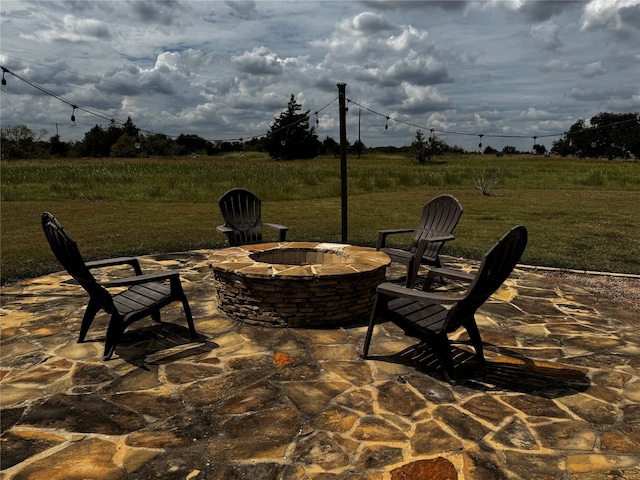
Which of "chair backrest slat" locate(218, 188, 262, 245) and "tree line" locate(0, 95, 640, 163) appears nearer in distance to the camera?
"chair backrest slat" locate(218, 188, 262, 245)

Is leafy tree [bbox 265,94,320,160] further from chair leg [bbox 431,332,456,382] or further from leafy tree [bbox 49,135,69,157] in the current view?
chair leg [bbox 431,332,456,382]

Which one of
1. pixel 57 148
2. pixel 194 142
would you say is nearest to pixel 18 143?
pixel 57 148

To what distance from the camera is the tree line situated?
48688 mm

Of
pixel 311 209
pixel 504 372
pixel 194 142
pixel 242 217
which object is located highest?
pixel 194 142

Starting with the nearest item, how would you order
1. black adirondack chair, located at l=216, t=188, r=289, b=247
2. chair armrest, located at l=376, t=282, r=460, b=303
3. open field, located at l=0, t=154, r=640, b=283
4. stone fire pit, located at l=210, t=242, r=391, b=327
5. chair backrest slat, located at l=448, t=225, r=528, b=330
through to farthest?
1. chair backrest slat, located at l=448, t=225, r=528, b=330
2. chair armrest, located at l=376, t=282, r=460, b=303
3. stone fire pit, located at l=210, t=242, r=391, b=327
4. black adirondack chair, located at l=216, t=188, r=289, b=247
5. open field, located at l=0, t=154, r=640, b=283

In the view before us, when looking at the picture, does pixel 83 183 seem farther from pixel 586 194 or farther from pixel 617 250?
pixel 586 194

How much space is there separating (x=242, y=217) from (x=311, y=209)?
311 inches

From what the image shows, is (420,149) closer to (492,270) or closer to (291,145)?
(291,145)

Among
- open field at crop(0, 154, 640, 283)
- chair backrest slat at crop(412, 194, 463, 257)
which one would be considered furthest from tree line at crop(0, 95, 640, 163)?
chair backrest slat at crop(412, 194, 463, 257)

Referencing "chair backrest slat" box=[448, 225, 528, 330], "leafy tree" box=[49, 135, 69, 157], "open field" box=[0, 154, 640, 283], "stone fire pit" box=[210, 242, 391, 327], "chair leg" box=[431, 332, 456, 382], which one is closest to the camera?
"chair backrest slat" box=[448, 225, 528, 330]

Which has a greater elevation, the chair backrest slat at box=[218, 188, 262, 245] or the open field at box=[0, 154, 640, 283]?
the chair backrest slat at box=[218, 188, 262, 245]

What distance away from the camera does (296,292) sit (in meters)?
4.23

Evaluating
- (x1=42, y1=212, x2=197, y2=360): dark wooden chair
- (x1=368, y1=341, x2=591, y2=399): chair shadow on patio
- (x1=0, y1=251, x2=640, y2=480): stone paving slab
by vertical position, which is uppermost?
(x1=42, y1=212, x2=197, y2=360): dark wooden chair

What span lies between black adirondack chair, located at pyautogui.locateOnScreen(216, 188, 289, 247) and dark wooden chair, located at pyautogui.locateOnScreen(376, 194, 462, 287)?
5.32ft
